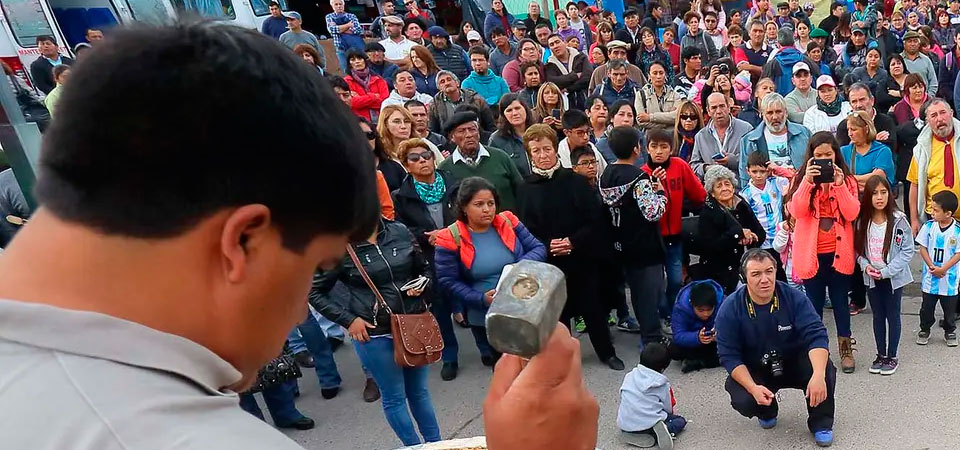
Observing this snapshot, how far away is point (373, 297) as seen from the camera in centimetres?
366

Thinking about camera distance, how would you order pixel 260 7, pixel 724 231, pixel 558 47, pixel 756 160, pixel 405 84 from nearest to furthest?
pixel 724 231 < pixel 756 160 < pixel 405 84 < pixel 558 47 < pixel 260 7

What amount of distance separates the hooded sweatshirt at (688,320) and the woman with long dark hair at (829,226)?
0.54 meters

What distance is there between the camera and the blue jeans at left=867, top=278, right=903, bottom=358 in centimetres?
454

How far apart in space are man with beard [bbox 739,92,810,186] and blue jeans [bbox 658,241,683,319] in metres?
0.86

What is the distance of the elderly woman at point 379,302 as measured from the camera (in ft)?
11.9

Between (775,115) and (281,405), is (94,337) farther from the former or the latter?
(775,115)

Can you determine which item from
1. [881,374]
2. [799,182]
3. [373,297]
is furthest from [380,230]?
[881,374]

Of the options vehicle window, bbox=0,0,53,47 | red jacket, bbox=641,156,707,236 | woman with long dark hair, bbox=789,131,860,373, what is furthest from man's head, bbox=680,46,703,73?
vehicle window, bbox=0,0,53,47

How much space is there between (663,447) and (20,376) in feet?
12.5

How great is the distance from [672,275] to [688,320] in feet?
2.13

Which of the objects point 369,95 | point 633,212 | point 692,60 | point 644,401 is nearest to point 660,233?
point 633,212

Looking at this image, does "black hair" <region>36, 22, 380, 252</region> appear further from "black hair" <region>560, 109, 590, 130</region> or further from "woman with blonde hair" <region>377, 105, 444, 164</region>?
"black hair" <region>560, 109, 590, 130</region>

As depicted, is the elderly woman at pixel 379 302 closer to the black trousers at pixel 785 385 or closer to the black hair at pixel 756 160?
the black trousers at pixel 785 385

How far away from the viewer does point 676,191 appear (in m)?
5.18
